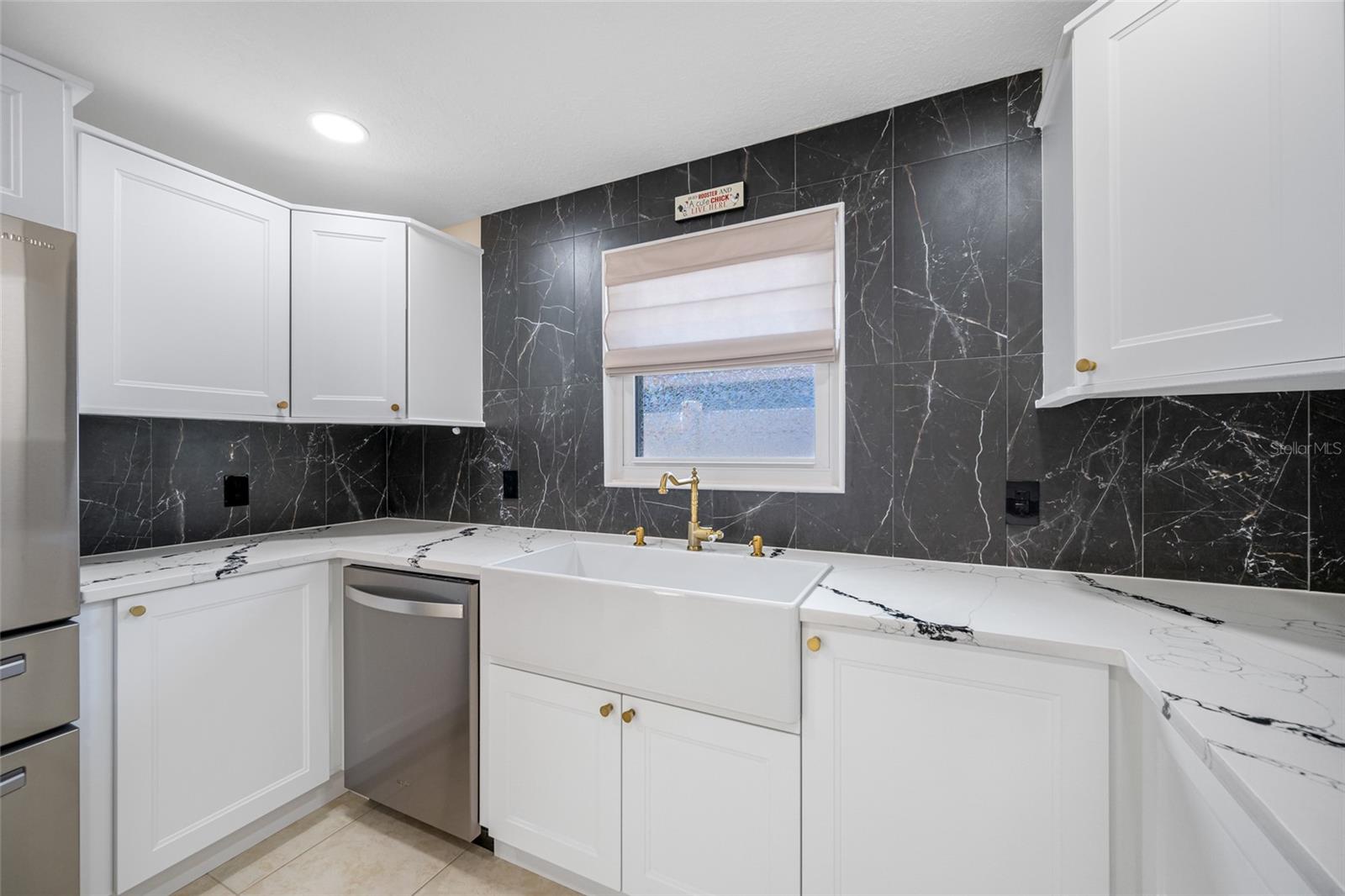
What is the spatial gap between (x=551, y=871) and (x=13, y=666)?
1397mm

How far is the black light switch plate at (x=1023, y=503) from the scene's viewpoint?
1.49 meters

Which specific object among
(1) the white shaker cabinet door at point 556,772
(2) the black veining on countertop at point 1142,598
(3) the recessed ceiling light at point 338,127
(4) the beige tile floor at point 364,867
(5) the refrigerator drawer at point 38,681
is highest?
(3) the recessed ceiling light at point 338,127

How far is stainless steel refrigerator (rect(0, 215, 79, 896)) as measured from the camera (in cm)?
114

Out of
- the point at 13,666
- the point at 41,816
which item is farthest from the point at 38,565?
the point at 41,816

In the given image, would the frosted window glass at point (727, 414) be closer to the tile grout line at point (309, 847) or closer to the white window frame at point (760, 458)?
the white window frame at point (760, 458)

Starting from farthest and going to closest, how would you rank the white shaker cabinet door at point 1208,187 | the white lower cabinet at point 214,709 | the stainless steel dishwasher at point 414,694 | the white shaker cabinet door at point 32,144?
the stainless steel dishwasher at point 414,694 → the white lower cabinet at point 214,709 → the white shaker cabinet door at point 32,144 → the white shaker cabinet door at point 1208,187

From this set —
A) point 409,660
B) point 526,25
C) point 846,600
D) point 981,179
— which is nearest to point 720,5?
point 526,25

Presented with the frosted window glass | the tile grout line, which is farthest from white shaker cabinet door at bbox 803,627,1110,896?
the tile grout line

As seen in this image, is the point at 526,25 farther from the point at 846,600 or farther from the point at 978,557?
the point at 978,557

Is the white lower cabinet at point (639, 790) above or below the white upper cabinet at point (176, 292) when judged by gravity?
below

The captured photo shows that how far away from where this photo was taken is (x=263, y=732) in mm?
1665

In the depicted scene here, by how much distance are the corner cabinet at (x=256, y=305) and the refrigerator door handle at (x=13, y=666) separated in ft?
2.13

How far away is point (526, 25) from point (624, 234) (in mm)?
826

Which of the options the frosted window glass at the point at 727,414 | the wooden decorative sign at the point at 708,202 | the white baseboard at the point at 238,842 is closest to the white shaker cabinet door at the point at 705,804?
the frosted window glass at the point at 727,414
